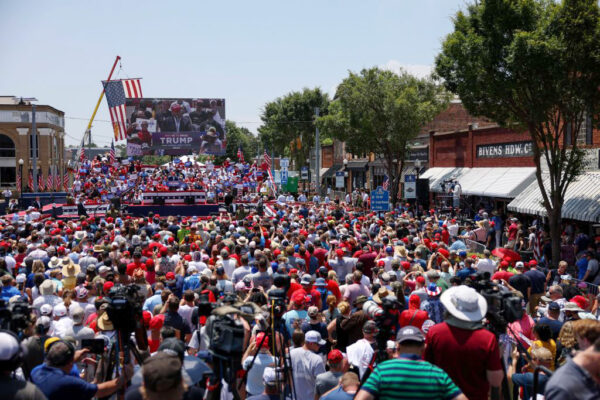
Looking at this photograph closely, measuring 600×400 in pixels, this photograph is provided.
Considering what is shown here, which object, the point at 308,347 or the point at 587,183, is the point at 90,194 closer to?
the point at 587,183

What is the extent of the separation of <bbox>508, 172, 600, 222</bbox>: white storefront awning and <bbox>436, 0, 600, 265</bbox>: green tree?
1109mm

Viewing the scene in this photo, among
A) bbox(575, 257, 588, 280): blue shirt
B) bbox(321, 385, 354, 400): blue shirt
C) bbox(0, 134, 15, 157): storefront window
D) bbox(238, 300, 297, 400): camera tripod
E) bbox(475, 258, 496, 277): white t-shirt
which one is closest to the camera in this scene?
bbox(321, 385, 354, 400): blue shirt

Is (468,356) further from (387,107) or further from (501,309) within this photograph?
(387,107)

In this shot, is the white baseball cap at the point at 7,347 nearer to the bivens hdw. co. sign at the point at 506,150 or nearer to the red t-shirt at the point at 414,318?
the red t-shirt at the point at 414,318

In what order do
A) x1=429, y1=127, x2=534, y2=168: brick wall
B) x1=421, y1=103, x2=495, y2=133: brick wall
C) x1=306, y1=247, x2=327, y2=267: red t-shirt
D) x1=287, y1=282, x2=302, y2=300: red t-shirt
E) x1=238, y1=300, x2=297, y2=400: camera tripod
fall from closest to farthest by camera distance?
x1=238, y1=300, x2=297, y2=400: camera tripod → x1=287, y1=282, x2=302, y2=300: red t-shirt → x1=306, y1=247, x2=327, y2=267: red t-shirt → x1=429, y1=127, x2=534, y2=168: brick wall → x1=421, y1=103, x2=495, y2=133: brick wall

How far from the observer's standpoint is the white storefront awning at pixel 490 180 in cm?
2423

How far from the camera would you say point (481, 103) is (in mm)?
18688

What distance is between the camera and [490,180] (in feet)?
89.3

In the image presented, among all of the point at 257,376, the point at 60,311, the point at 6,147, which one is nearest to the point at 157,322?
the point at 60,311

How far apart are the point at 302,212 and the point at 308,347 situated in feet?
58.0

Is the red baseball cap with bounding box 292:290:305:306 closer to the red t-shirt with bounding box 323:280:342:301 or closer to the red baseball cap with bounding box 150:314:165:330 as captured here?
the red t-shirt with bounding box 323:280:342:301

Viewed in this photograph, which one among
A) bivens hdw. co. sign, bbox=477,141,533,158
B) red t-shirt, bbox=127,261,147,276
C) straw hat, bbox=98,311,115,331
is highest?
bivens hdw. co. sign, bbox=477,141,533,158

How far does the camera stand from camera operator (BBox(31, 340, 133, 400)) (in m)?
4.66

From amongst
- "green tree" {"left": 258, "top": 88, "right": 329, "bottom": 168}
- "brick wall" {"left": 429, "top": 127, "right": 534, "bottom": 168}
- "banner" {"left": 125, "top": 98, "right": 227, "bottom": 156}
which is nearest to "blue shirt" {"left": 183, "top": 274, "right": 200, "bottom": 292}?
"brick wall" {"left": 429, "top": 127, "right": 534, "bottom": 168}
